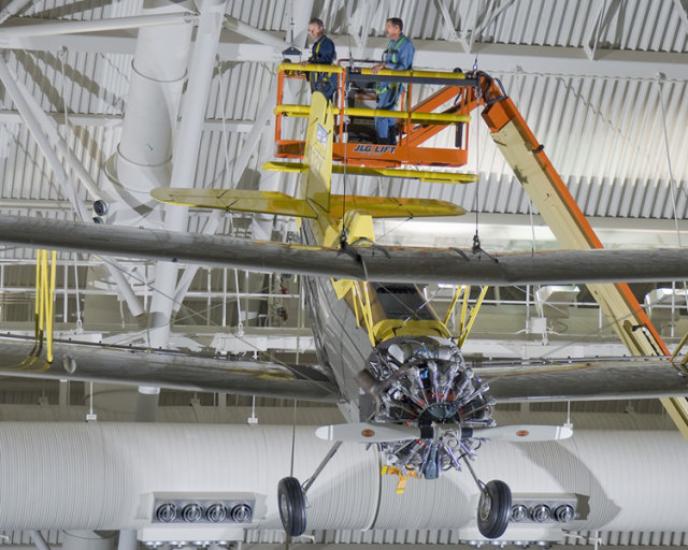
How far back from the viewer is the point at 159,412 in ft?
74.1

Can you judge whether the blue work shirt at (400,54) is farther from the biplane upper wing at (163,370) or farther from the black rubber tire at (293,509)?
the black rubber tire at (293,509)

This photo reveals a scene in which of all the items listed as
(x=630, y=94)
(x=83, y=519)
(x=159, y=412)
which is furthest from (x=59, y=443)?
(x=630, y=94)

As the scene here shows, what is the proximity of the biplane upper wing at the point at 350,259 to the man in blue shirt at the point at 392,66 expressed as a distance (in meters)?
4.34

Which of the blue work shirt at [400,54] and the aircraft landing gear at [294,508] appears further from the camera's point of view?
the blue work shirt at [400,54]

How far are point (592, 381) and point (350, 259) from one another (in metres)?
4.59

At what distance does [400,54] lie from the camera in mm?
15211

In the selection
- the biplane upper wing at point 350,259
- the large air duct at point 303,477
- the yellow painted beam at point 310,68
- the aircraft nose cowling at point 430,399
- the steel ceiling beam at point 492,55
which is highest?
the steel ceiling beam at point 492,55

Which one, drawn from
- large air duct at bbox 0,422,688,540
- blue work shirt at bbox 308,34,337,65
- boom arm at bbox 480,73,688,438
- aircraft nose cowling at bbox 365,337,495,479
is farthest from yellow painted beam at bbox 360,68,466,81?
large air duct at bbox 0,422,688,540

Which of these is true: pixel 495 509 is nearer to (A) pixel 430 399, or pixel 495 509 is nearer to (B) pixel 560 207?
(A) pixel 430 399

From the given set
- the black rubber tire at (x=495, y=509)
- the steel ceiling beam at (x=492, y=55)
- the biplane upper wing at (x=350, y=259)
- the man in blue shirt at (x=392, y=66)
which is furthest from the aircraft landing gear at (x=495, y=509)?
the steel ceiling beam at (x=492, y=55)

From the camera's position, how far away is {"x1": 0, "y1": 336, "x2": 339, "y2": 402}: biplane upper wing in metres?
13.5

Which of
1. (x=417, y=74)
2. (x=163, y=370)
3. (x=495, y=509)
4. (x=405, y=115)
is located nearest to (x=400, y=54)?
(x=405, y=115)

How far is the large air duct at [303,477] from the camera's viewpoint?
18234 millimetres

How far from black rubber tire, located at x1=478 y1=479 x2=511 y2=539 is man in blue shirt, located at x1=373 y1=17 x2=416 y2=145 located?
4324 millimetres
